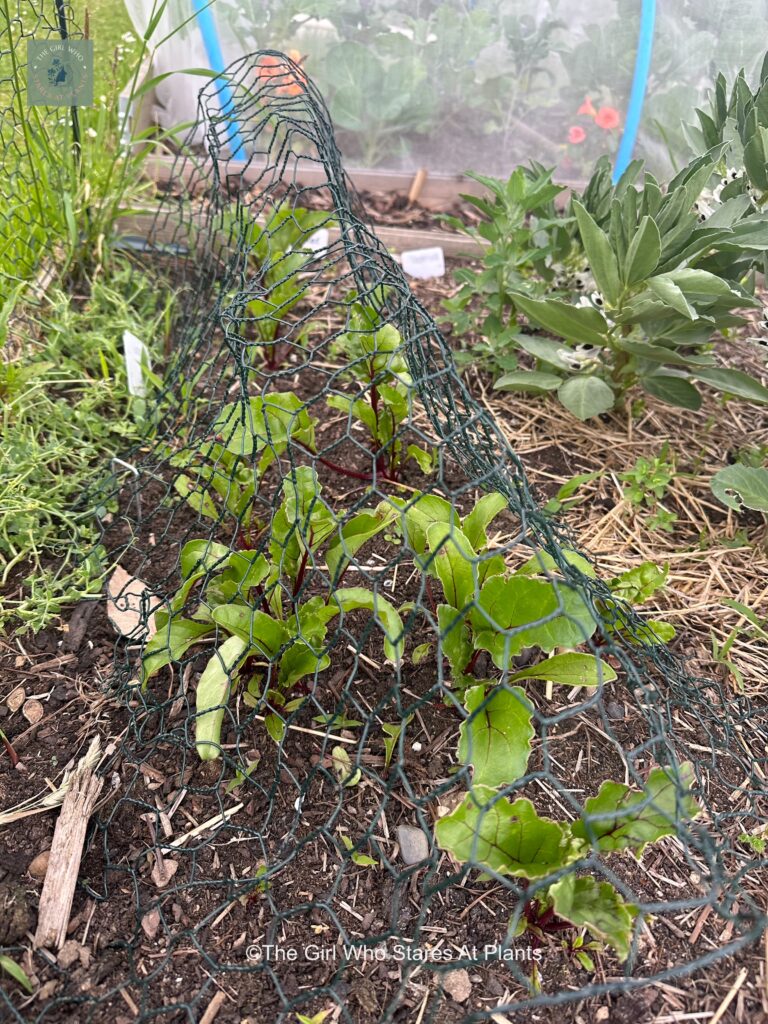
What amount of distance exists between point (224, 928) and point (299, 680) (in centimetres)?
37

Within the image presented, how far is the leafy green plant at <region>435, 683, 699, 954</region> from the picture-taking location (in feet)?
2.91

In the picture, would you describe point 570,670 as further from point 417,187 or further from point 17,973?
point 417,187

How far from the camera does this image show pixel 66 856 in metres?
1.09

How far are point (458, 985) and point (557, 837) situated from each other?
25 cm

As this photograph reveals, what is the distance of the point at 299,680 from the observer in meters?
1.27

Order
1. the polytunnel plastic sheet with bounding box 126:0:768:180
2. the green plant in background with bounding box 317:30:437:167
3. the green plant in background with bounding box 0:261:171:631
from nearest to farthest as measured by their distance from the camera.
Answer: the green plant in background with bounding box 0:261:171:631, the polytunnel plastic sheet with bounding box 126:0:768:180, the green plant in background with bounding box 317:30:437:167

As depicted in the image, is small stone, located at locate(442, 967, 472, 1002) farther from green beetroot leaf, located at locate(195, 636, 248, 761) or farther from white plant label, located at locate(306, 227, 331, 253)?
white plant label, located at locate(306, 227, 331, 253)

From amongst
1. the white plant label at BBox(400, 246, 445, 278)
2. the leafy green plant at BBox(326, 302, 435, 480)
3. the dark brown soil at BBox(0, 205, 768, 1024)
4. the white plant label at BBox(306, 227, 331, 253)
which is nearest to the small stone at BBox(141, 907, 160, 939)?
the dark brown soil at BBox(0, 205, 768, 1024)

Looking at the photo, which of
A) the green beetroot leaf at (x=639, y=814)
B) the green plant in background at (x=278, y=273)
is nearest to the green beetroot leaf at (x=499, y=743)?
the green beetroot leaf at (x=639, y=814)

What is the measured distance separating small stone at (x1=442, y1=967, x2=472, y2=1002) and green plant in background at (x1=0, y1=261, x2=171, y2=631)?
2.87 ft

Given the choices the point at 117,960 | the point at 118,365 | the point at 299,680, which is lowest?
the point at 117,960

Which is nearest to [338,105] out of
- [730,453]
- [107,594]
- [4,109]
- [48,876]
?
[4,109]

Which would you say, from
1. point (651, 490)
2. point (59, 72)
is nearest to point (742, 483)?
point (651, 490)

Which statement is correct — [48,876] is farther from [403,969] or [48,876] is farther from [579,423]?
[579,423]
